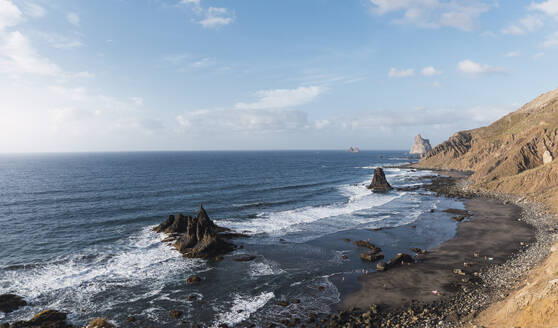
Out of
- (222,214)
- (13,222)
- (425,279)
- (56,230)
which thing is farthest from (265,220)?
(13,222)

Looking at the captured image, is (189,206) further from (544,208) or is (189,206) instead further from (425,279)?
(544,208)

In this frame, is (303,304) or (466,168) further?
(466,168)

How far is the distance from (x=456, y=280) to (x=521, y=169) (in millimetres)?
75317

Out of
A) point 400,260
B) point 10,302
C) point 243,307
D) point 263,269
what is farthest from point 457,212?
point 10,302

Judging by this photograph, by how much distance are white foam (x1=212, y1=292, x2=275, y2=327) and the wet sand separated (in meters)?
7.84

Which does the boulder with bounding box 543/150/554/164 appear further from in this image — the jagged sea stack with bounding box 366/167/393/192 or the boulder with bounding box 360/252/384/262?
the boulder with bounding box 360/252/384/262

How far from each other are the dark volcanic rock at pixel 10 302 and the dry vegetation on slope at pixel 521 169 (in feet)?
134

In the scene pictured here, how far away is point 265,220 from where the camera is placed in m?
56.1

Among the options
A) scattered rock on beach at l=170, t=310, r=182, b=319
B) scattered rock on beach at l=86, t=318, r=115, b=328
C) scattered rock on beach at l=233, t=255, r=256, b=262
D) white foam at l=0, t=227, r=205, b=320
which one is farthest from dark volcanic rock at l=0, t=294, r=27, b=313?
scattered rock on beach at l=233, t=255, r=256, b=262

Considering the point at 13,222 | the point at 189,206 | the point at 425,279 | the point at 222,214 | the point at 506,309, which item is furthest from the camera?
the point at 189,206

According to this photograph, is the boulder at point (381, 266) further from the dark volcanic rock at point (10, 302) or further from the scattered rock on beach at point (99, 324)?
the dark volcanic rock at point (10, 302)

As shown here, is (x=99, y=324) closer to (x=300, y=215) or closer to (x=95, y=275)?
(x=95, y=275)

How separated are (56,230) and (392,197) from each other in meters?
80.3

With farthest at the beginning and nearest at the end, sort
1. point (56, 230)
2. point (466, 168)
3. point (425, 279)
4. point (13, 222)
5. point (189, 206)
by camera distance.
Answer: point (466, 168)
point (189, 206)
point (13, 222)
point (56, 230)
point (425, 279)
